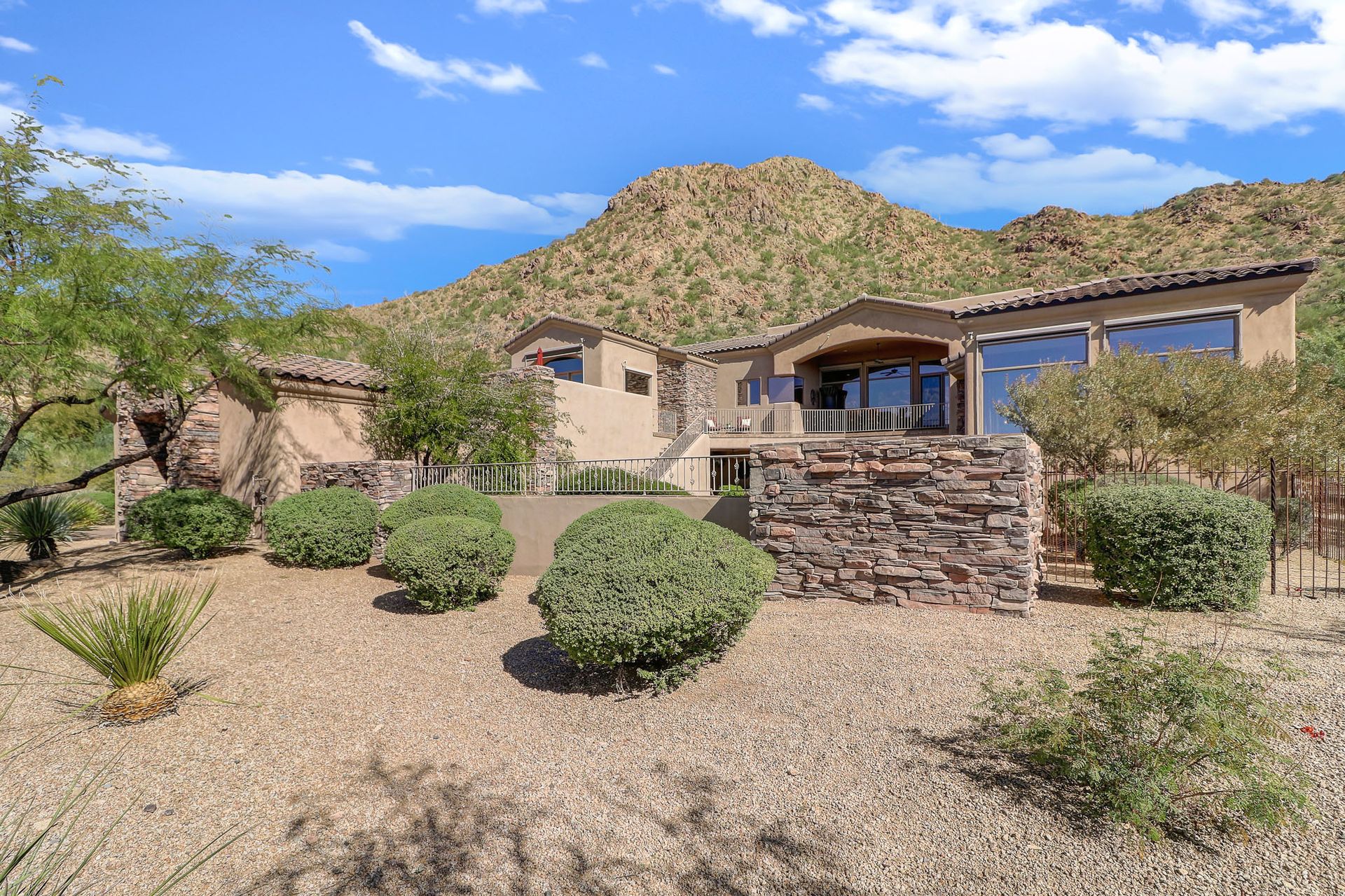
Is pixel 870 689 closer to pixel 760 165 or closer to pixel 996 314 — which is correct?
pixel 996 314

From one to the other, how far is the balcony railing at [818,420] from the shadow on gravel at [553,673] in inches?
664

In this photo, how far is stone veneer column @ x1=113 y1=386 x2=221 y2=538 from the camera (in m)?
14.3

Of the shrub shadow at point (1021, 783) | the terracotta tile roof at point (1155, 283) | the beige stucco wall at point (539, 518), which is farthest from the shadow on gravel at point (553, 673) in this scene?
the terracotta tile roof at point (1155, 283)

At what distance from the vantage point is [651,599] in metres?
5.08

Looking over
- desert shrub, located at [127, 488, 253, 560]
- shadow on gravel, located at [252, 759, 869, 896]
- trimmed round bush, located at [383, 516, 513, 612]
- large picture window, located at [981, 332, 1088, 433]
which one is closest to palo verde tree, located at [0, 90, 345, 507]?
desert shrub, located at [127, 488, 253, 560]

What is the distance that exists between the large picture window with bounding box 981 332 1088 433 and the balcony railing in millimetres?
5033

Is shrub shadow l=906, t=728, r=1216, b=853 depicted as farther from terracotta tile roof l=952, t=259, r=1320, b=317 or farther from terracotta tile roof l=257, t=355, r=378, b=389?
terracotta tile roof l=952, t=259, r=1320, b=317

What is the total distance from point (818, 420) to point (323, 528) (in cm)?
1780

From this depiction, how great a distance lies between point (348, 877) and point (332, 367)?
14.6 metres

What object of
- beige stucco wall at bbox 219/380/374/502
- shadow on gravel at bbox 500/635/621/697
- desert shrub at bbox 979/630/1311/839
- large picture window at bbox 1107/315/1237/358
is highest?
large picture window at bbox 1107/315/1237/358

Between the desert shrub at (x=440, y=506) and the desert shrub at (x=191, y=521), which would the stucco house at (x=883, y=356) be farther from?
the desert shrub at (x=191, y=521)

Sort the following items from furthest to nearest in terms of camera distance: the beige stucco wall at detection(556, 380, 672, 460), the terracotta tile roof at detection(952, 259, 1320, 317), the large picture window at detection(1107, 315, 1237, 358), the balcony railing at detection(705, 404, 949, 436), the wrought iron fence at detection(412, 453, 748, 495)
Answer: the balcony railing at detection(705, 404, 949, 436), the beige stucco wall at detection(556, 380, 672, 460), the large picture window at detection(1107, 315, 1237, 358), the terracotta tile roof at detection(952, 259, 1320, 317), the wrought iron fence at detection(412, 453, 748, 495)

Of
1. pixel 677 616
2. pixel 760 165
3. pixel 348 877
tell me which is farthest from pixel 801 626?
pixel 760 165

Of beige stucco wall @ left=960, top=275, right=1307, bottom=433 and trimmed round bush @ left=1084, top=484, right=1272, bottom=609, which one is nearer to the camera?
trimmed round bush @ left=1084, top=484, right=1272, bottom=609
